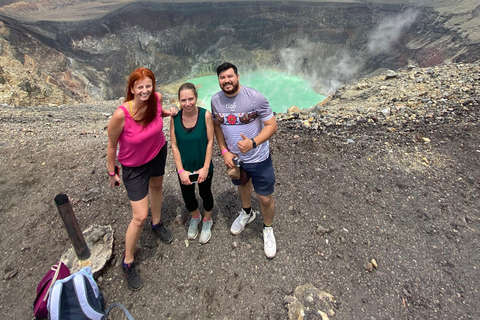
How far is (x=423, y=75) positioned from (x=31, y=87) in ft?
67.1

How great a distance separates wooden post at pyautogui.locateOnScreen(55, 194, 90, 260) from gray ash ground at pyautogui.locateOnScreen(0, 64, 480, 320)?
0.37 meters

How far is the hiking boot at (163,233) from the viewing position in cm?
343

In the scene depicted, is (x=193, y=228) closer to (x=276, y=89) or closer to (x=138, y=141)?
(x=138, y=141)

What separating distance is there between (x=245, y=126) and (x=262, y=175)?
23.8 inches

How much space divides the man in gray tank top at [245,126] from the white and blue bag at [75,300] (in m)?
1.82

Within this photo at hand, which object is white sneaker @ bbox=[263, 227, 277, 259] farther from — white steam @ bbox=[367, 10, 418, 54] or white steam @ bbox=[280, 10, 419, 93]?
white steam @ bbox=[367, 10, 418, 54]

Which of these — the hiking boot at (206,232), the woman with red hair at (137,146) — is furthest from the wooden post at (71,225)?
the hiking boot at (206,232)

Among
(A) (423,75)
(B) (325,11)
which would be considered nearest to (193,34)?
(B) (325,11)

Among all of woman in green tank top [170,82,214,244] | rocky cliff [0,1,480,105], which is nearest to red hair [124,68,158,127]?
woman in green tank top [170,82,214,244]

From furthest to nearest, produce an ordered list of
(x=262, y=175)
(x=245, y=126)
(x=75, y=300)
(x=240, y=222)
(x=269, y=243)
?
(x=240, y=222), (x=269, y=243), (x=262, y=175), (x=245, y=126), (x=75, y=300)

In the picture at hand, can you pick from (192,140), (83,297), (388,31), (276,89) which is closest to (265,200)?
(192,140)

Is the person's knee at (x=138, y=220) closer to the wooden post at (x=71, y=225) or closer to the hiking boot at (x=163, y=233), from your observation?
the wooden post at (x=71, y=225)

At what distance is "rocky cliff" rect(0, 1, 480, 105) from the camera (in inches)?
1102

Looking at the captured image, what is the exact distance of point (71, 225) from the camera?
2.72 m
